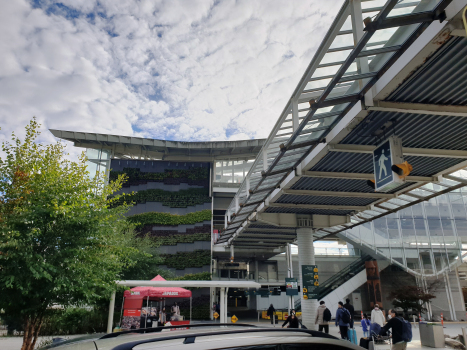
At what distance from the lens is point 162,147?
117 feet

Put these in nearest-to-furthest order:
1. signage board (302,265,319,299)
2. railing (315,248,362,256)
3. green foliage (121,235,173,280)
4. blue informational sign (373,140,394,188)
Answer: blue informational sign (373,140,394,188), signage board (302,265,319,299), green foliage (121,235,173,280), railing (315,248,362,256)

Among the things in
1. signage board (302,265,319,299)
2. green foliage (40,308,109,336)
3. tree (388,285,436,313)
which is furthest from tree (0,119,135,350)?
tree (388,285,436,313)

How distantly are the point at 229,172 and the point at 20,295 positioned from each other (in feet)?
96.3

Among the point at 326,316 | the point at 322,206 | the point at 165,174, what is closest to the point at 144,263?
the point at 165,174

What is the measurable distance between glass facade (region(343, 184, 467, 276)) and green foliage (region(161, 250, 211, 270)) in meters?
12.7

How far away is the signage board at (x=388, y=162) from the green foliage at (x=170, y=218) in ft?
86.6

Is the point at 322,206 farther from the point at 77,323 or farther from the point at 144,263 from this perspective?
the point at 144,263

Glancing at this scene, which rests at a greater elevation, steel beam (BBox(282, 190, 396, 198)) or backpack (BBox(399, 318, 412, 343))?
steel beam (BBox(282, 190, 396, 198))

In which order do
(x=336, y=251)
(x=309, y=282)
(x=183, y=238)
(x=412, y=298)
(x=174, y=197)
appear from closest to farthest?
(x=309, y=282), (x=412, y=298), (x=183, y=238), (x=174, y=197), (x=336, y=251)

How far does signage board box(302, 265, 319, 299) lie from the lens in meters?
17.8

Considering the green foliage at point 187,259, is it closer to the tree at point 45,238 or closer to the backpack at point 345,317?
the backpack at point 345,317

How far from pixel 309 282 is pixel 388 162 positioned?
11443 millimetres

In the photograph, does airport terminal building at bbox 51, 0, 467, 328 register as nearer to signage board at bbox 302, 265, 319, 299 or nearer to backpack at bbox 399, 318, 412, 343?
signage board at bbox 302, 265, 319, 299

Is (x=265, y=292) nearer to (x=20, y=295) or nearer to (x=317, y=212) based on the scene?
(x=317, y=212)
